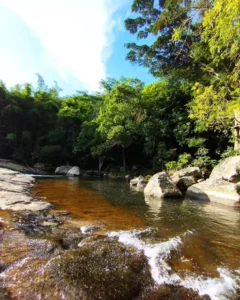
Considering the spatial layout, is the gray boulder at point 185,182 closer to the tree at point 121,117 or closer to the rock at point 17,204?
the rock at point 17,204

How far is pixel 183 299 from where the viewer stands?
237cm

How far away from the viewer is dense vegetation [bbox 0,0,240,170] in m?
9.15

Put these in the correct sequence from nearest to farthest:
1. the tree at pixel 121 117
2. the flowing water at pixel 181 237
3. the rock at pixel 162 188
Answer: the flowing water at pixel 181 237 < the rock at pixel 162 188 < the tree at pixel 121 117

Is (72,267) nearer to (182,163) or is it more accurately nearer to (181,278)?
(181,278)

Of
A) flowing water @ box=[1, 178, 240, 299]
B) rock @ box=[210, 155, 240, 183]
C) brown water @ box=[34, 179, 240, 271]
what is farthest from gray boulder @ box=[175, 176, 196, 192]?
flowing water @ box=[1, 178, 240, 299]

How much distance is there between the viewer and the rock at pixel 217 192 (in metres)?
7.88

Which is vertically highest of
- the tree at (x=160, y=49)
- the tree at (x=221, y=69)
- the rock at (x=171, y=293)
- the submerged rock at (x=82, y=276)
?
the tree at (x=160, y=49)

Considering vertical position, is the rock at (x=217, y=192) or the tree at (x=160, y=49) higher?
the tree at (x=160, y=49)

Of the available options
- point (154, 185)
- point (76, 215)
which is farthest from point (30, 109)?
point (76, 215)

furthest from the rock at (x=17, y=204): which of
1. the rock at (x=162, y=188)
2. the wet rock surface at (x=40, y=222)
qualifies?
the rock at (x=162, y=188)

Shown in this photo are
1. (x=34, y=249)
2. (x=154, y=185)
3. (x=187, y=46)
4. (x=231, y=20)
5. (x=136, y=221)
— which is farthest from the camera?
(x=187, y=46)

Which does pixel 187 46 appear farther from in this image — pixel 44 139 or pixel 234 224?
pixel 44 139

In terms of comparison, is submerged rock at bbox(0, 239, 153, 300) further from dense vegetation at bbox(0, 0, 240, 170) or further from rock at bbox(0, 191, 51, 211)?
dense vegetation at bbox(0, 0, 240, 170)

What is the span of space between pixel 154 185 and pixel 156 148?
976 centimetres
